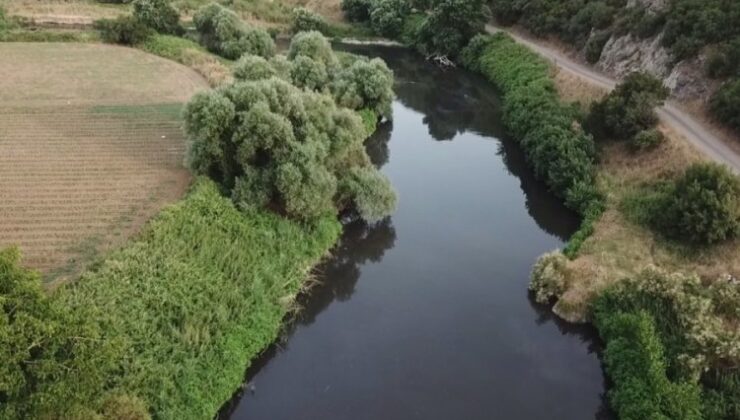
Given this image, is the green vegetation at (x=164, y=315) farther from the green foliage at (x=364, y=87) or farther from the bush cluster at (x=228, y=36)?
the bush cluster at (x=228, y=36)

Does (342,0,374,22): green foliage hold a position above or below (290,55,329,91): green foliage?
below

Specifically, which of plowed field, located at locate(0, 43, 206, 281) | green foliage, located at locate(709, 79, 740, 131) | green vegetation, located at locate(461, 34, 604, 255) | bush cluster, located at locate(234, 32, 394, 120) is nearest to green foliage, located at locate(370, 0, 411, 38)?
green vegetation, located at locate(461, 34, 604, 255)

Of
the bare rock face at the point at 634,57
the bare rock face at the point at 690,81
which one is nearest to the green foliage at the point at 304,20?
the bare rock face at the point at 634,57

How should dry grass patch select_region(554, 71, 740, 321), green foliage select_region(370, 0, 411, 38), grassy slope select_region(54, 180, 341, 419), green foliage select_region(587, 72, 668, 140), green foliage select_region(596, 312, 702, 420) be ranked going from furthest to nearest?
green foliage select_region(370, 0, 411, 38), green foliage select_region(587, 72, 668, 140), dry grass patch select_region(554, 71, 740, 321), grassy slope select_region(54, 180, 341, 419), green foliage select_region(596, 312, 702, 420)

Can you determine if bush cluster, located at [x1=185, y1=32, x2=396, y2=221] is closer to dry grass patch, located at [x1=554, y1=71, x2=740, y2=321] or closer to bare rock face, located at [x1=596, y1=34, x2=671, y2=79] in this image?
dry grass patch, located at [x1=554, y1=71, x2=740, y2=321]

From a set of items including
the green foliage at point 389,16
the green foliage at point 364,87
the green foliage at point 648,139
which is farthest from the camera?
the green foliage at point 389,16

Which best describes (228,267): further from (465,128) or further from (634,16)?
(634,16)
